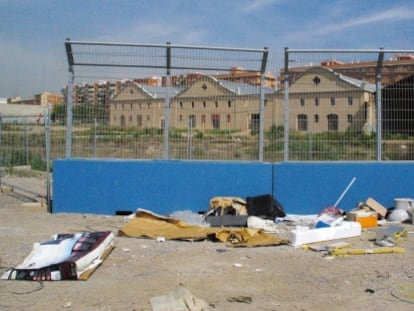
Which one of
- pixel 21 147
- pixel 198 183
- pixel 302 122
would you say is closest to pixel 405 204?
pixel 302 122

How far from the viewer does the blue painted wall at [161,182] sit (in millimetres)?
10203

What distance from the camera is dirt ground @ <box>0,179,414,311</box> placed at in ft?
16.9

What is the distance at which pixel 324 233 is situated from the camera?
8148 mm

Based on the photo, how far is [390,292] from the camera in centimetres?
550

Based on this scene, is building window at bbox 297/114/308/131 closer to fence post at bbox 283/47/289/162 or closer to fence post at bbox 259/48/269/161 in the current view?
fence post at bbox 283/47/289/162

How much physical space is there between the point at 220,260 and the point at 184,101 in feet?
13.6

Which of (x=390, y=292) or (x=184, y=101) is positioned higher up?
(x=184, y=101)

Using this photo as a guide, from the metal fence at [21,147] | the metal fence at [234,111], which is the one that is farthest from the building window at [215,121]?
the metal fence at [21,147]

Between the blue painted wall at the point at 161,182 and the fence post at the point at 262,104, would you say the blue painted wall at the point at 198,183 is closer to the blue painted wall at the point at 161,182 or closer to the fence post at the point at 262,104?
the blue painted wall at the point at 161,182

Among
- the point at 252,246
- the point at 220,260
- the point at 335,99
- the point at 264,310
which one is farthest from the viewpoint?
the point at 335,99

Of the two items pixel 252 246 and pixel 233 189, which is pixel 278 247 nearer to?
pixel 252 246

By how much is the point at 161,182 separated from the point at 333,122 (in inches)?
135

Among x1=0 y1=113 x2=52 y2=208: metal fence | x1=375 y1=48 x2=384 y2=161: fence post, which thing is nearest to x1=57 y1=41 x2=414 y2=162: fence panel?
x1=375 y1=48 x2=384 y2=161: fence post

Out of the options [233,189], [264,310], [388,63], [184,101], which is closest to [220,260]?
[264,310]
